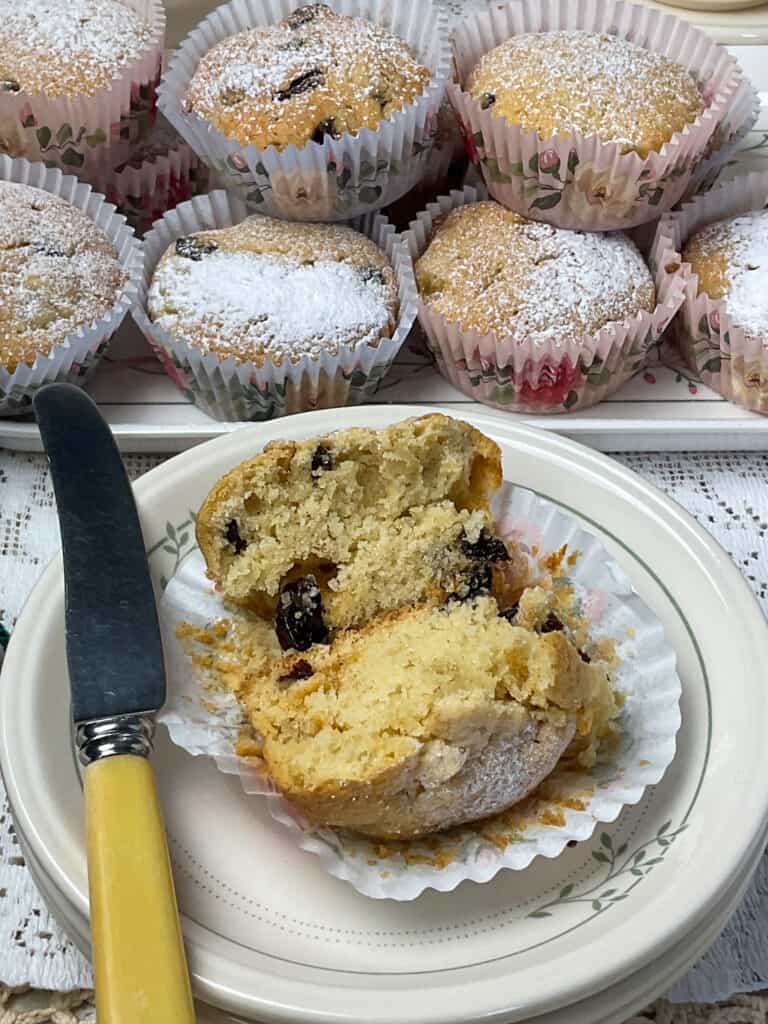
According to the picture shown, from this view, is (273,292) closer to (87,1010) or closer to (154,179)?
(154,179)

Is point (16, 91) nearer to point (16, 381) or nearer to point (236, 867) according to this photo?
point (16, 381)

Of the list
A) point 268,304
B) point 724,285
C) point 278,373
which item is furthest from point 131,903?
point 724,285

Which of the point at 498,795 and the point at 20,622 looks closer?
the point at 498,795

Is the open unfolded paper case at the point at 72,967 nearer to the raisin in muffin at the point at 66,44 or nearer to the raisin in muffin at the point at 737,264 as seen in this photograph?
the raisin in muffin at the point at 737,264

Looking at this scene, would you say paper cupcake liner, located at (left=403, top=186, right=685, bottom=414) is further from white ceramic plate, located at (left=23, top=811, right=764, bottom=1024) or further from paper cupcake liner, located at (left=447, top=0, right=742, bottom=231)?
white ceramic plate, located at (left=23, top=811, right=764, bottom=1024)

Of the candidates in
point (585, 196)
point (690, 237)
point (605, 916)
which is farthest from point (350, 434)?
point (690, 237)

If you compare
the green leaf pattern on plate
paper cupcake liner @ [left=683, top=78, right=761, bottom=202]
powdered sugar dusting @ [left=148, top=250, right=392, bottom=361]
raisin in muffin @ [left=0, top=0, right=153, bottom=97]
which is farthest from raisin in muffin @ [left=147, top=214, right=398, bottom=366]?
the green leaf pattern on plate
